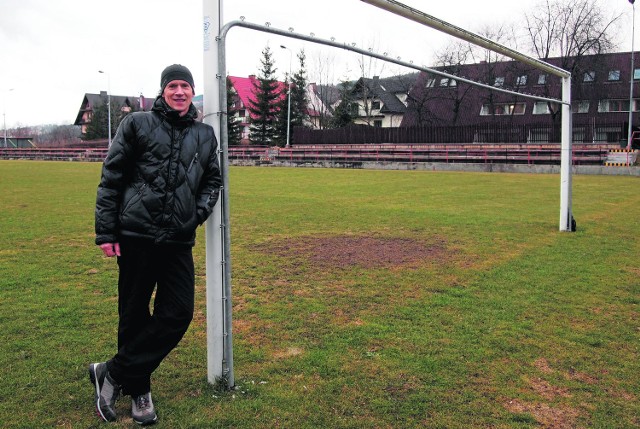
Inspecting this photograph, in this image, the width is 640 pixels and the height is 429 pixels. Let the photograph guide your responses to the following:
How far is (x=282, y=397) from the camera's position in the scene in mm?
3461

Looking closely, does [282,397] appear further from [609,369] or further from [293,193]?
[293,193]

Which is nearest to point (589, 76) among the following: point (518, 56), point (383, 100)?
point (383, 100)

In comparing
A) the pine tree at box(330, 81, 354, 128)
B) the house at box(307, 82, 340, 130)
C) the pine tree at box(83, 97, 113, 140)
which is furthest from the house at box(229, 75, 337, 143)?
the pine tree at box(83, 97, 113, 140)

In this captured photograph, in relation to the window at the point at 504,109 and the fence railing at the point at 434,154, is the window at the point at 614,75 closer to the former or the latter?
the window at the point at 504,109

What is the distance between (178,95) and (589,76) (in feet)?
155

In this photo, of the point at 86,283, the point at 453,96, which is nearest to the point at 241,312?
the point at 86,283

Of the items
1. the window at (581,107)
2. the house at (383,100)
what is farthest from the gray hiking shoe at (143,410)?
the house at (383,100)

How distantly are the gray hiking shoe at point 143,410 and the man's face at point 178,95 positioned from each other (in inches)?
66.2

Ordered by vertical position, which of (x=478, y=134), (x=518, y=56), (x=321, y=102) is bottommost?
(x=518, y=56)

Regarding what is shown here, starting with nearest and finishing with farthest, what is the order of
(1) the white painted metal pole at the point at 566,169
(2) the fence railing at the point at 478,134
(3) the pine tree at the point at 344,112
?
(1) the white painted metal pole at the point at 566,169
(2) the fence railing at the point at 478,134
(3) the pine tree at the point at 344,112

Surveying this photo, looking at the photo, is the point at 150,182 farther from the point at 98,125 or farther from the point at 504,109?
the point at 98,125

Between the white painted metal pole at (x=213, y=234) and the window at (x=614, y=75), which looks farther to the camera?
the window at (x=614, y=75)

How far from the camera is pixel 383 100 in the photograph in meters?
66.2

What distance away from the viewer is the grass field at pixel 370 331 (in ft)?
10.9
